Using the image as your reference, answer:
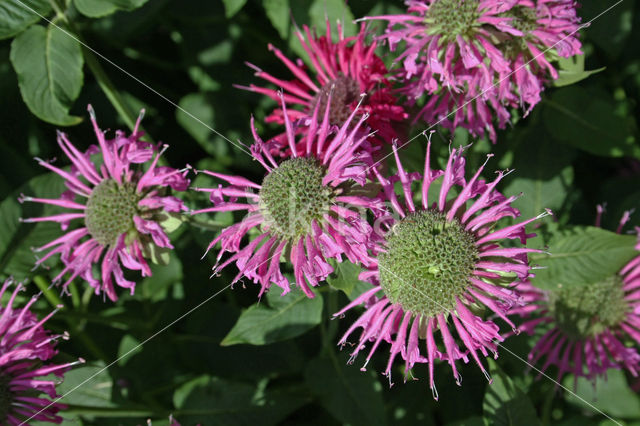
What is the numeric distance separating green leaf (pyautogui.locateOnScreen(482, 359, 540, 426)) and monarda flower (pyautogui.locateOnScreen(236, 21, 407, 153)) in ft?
2.64

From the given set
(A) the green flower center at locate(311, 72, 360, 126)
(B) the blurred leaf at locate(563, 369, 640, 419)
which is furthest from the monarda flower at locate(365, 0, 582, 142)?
(B) the blurred leaf at locate(563, 369, 640, 419)

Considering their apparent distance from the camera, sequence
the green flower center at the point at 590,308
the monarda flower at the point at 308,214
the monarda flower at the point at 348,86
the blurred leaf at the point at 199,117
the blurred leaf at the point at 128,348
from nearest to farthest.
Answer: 1. the monarda flower at the point at 308,214
2. the monarda flower at the point at 348,86
3. the green flower center at the point at 590,308
4. the blurred leaf at the point at 128,348
5. the blurred leaf at the point at 199,117

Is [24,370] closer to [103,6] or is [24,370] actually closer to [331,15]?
[103,6]

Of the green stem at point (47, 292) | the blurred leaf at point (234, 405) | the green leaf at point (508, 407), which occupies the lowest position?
the blurred leaf at point (234, 405)

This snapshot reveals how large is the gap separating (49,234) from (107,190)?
0.39m

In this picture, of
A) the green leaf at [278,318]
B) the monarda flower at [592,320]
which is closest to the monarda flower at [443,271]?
the green leaf at [278,318]

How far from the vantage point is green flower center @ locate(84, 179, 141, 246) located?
Answer: 1.83 meters

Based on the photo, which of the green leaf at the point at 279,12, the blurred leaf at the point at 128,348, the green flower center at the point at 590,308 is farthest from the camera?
the blurred leaf at the point at 128,348

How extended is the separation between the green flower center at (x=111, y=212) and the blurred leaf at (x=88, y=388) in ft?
2.14

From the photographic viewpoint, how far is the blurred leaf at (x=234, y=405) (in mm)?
2180

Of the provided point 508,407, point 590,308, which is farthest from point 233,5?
point 590,308

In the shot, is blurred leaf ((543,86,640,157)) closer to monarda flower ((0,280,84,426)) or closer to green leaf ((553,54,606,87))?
green leaf ((553,54,606,87))

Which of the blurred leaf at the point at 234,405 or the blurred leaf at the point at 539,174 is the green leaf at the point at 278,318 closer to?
the blurred leaf at the point at 234,405

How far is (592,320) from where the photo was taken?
2141 mm
